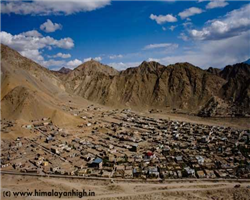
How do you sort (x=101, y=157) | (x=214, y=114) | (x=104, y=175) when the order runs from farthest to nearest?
(x=214, y=114)
(x=101, y=157)
(x=104, y=175)

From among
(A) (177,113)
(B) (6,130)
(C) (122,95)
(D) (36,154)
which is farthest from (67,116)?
(C) (122,95)

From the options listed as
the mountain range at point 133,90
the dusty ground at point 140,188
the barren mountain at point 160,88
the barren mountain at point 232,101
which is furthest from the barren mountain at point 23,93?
the barren mountain at point 232,101

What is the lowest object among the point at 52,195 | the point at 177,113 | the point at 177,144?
the point at 52,195

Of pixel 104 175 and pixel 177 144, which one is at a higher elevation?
pixel 177 144

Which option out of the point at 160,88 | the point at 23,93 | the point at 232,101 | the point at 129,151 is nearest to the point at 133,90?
the point at 160,88

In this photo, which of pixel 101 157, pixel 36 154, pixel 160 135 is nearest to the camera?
pixel 101 157

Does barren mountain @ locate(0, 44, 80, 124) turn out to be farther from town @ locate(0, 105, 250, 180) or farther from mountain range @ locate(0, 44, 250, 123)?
town @ locate(0, 105, 250, 180)

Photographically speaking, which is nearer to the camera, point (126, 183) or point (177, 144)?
point (126, 183)

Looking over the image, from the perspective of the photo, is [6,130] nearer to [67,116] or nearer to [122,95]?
[67,116]
